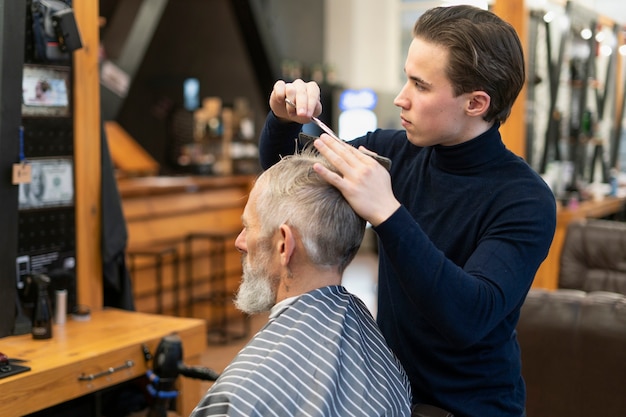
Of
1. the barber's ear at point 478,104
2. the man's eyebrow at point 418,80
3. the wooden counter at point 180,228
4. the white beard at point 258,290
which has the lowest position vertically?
the wooden counter at point 180,228

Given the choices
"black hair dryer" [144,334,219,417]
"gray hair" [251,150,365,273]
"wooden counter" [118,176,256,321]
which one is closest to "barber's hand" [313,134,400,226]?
"gray hair" [251,150,365,273]

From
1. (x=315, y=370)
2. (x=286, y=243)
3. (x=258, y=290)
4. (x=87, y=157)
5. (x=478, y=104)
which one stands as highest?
(x=478, y=104)

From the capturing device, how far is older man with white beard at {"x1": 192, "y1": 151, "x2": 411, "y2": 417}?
4.69ft

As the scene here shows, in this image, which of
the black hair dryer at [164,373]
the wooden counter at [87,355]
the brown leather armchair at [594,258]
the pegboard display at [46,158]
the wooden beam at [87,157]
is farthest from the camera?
the brown leather armchair at [594,258]

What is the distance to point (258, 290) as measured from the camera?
159 centimetres

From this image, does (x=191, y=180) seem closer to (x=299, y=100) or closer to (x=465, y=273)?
(x=299, y=100)

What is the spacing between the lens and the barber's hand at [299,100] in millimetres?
1602

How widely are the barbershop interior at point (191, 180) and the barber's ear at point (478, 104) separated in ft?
4.02

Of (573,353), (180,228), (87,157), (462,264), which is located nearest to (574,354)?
(573,353)

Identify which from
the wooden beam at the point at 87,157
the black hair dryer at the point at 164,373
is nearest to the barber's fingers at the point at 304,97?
the black hair dryer at the point at 164,373

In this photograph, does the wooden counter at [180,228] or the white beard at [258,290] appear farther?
the wooden counter at [180,228]

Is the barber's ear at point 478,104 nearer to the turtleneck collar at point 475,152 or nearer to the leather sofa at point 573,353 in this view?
the turtleneck collar at point 475,152

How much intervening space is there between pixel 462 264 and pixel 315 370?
37cm

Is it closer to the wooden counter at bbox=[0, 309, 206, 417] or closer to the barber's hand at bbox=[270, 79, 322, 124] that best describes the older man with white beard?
the barber's hand at bbox=[270, 79, 322, 124]
